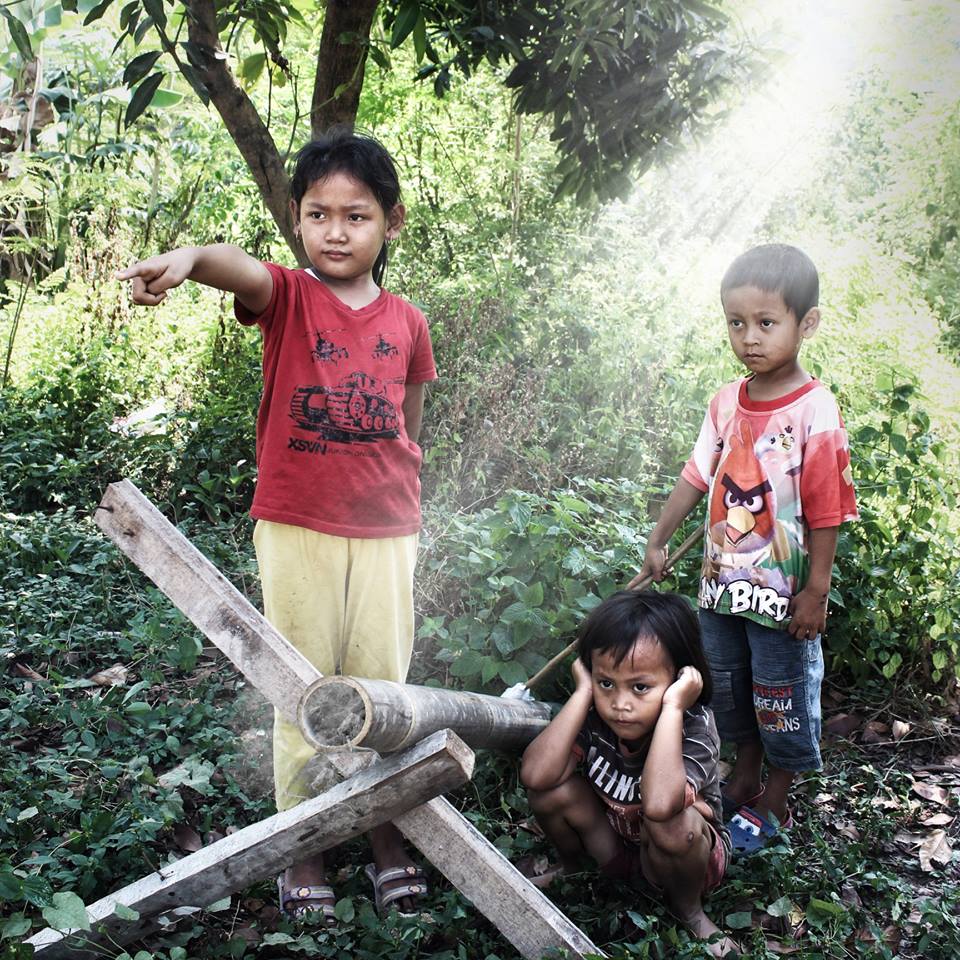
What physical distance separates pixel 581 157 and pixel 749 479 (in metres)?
1.52

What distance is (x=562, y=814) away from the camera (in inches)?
94.8

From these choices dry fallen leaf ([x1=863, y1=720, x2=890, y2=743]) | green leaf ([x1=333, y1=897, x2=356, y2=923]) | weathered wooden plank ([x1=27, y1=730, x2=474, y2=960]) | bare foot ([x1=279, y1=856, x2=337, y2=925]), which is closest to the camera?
weathered wooden plank ([x1=27, y1=730, x2=474, y2=960])

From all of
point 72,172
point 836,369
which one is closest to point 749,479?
point 836,369

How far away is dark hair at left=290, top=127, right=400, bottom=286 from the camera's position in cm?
230

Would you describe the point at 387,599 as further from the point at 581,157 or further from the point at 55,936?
the point at 581,157

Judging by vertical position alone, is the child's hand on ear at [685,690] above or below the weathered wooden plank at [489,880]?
above

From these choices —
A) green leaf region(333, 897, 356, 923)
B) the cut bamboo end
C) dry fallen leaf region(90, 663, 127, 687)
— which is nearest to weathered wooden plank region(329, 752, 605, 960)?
the cut bamboo end

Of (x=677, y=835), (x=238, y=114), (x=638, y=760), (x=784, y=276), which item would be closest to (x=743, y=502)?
(x=784, y=276)

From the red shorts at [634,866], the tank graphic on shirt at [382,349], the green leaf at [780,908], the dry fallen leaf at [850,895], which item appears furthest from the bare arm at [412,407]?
the dry fallen leaf at [850,895]

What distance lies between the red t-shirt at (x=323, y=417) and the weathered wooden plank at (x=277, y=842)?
24.4 inches

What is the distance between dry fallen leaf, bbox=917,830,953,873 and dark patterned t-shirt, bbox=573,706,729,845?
701 millimetres

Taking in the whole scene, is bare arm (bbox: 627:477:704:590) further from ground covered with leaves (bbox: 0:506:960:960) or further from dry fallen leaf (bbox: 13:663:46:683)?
dry fallen leaf (bbox: 13:663:46:683)

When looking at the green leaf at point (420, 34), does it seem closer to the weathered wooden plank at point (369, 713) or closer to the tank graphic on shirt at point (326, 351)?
the tank graphic on shirt at point (326, 351)

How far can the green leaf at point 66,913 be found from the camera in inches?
70.5
